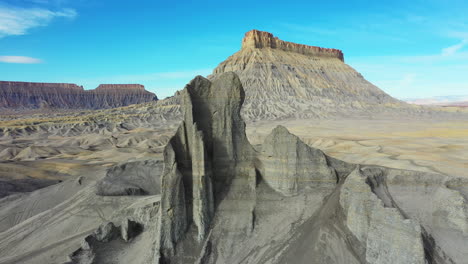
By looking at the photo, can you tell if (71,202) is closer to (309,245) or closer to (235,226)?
(235,226)

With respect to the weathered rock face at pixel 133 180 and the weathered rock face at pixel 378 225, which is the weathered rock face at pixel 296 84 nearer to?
the weathered rock face at pixel 133 180

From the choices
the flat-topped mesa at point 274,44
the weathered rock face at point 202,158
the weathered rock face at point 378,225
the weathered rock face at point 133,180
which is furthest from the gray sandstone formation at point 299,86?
the weathered rock face at point 378,225

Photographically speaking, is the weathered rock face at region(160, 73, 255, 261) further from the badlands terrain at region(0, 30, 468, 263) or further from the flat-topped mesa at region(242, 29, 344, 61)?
the flat-topped mesa at region(242, 29, 344, 61)

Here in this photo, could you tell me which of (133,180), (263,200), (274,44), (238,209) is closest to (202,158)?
(238,209)

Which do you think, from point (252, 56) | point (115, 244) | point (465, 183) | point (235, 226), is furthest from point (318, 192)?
point (252, 56)

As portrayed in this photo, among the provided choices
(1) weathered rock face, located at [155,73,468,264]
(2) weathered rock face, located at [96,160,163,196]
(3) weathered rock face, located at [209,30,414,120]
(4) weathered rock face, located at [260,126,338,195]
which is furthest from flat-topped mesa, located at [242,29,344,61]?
(4) weathered rock face, located at [260,126,338,195]

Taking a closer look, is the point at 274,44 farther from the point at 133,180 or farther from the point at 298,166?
the point at 298,166
